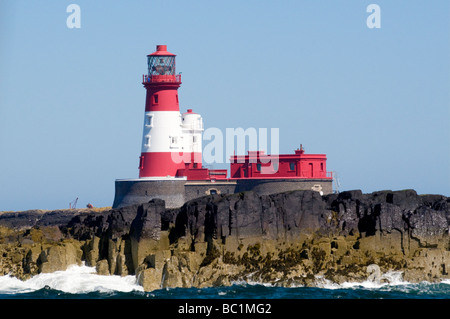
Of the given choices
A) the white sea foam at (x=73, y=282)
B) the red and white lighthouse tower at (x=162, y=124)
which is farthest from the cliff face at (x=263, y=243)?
the red and white lighthouse tower at (x=162, y=124)

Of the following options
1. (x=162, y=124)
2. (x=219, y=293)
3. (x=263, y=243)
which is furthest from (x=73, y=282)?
(x=162, y=124)

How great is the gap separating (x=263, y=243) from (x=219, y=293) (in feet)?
15.8

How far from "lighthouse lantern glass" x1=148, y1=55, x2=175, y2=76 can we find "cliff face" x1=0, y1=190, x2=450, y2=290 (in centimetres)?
→ 2204

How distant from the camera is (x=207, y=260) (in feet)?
140

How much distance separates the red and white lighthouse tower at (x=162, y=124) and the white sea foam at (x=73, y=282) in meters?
24.6

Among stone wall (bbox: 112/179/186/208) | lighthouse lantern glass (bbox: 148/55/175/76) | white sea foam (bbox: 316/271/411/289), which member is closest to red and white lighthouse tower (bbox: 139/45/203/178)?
lighthouse lantern glass (bbox: 148/55/175/76)

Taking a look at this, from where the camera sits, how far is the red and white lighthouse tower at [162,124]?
6888 cm

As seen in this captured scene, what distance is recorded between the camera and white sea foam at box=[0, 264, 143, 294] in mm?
42188

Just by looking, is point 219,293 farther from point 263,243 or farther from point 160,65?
point 160,65

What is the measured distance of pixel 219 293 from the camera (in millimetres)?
39875

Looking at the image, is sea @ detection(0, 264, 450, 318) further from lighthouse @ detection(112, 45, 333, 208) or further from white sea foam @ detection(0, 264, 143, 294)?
lighthouse @ detection(112, 45, 333, 208)
